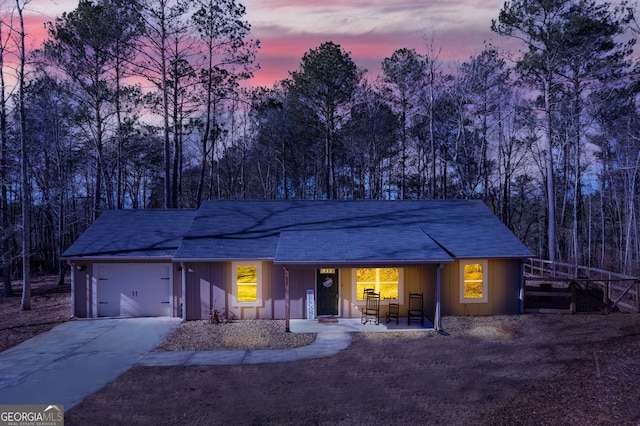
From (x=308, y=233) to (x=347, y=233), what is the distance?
1.45 meters

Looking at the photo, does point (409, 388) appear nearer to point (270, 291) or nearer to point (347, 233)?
point (270, 291)

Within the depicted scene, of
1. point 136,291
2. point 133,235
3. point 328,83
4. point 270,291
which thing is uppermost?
point 328,83

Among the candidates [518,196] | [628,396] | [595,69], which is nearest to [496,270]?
[628,396]

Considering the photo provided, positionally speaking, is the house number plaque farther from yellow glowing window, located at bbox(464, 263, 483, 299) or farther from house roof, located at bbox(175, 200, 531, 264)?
yellow glowing window, located at bbox(464, 263, 483, 299)

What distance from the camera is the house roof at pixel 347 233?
14345 millimetres

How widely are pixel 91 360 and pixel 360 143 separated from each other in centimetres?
2835

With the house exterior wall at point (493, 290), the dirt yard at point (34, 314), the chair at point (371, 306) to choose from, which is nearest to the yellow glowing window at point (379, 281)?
the chair at point (371, 306)

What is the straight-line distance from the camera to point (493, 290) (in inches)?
606

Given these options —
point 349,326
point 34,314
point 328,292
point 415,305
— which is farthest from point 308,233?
point 34,314

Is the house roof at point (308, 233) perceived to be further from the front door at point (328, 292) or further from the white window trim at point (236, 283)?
the front door at point (328, 292)

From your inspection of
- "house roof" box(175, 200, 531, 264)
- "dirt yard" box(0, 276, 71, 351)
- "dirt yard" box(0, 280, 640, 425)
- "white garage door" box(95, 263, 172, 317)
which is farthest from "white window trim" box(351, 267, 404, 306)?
"dirt yard" box(0, 276, 71, 351)

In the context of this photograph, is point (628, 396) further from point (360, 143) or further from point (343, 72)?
point (360, 143)

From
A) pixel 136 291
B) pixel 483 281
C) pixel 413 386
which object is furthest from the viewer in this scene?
pixel 136 291

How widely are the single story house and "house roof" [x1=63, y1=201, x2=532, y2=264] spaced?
0.21 ft
